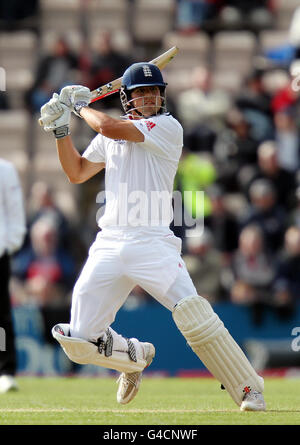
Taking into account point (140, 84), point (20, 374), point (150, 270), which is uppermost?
point (140, 84)

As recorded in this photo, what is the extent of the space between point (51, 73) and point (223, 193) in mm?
2844

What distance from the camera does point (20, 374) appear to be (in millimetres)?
10344

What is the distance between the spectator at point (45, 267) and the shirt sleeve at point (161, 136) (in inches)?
201

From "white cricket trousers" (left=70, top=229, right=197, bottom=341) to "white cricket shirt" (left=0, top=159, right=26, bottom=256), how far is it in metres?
2.12

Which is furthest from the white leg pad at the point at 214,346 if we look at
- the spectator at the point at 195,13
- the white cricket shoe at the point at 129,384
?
the spectator at the point at 195,13

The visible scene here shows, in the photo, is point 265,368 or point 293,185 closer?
point 265,368

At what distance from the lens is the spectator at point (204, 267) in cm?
1117

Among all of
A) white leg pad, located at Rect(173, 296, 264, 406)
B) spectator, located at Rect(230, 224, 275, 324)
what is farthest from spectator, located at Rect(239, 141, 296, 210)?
white leg pad, located at Rect(173, 296, 264, 406)

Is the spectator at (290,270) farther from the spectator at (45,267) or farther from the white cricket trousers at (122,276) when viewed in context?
the white cricket trousers at (122,276)

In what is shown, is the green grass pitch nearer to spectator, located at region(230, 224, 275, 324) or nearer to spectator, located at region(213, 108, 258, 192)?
spectator, located at region(230, 224, 275, 324)
